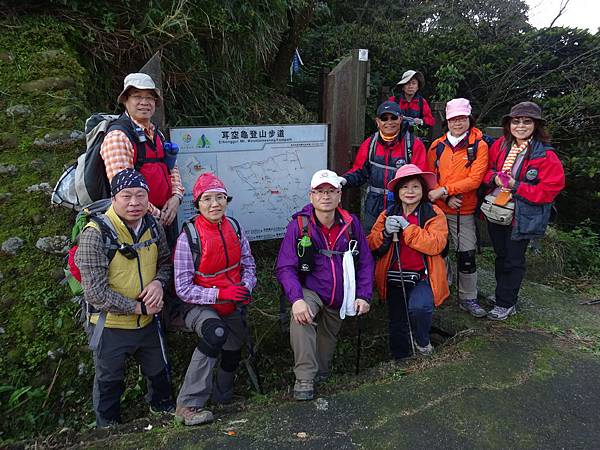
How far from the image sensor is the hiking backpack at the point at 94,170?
3234mm

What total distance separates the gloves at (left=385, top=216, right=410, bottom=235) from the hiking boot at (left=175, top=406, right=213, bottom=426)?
6.69ft

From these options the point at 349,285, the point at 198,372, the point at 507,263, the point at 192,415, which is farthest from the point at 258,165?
the point at 507,263

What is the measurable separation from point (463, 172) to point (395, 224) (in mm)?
1079

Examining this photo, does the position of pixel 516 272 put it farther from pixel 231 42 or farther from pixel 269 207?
pixel 231 42

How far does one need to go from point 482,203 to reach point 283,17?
14.1 ft

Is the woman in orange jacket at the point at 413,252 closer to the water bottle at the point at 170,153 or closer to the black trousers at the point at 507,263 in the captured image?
the black trousers at the point at 507,263

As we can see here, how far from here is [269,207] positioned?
4.74m

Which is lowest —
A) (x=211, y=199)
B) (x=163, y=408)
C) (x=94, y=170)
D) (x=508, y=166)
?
(x=163, y=408)

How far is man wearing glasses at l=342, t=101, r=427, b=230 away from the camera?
4.20 metres

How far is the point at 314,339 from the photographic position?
11.2 ft

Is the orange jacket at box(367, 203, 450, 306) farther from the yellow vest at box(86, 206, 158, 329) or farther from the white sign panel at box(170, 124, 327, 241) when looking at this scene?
the yellow vest at box(86, 206, 158, 329)

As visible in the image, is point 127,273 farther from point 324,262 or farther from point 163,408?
point 324,262

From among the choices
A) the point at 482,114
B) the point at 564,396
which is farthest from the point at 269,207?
the point at 482,114

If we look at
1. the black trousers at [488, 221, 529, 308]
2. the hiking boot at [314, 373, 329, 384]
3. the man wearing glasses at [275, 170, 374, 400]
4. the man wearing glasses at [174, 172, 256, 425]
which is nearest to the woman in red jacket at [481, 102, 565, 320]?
the black trousers at [488, 221, 529, 308]
